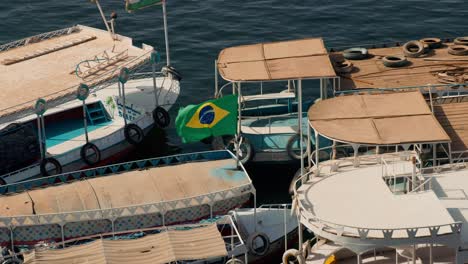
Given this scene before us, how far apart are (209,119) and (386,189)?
12364 mm

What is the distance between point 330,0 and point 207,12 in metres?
11.4

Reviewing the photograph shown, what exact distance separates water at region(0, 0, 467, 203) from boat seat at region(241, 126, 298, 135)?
15.0m

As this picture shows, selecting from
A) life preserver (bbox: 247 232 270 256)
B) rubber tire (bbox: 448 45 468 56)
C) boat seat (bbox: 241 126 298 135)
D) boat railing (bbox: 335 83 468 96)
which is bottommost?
life preserver (bbox: 247 232 270 256)

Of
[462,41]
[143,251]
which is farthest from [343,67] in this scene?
[143,251]

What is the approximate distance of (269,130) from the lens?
182 feet

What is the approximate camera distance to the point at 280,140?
55062 millimetres

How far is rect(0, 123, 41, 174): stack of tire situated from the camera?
5265 centimetres

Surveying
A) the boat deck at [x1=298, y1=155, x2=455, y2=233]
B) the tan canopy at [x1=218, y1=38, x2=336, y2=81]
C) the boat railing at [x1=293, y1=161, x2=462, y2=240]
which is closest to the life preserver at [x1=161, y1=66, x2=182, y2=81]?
the tan canopy at [x1=218, y1=38, x2=336, y2=81]

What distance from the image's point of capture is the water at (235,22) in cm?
7581

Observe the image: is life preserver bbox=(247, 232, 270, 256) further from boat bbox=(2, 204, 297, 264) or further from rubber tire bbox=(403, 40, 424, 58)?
rubber tire bbox=(403, 40, 424, 58)

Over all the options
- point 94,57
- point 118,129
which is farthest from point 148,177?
point 94,57

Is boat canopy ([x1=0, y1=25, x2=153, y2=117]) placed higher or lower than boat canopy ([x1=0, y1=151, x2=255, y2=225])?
higher

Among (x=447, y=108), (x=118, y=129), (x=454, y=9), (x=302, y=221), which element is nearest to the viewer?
(x=302, y=221)

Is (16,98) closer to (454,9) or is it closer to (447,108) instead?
(447,108)
